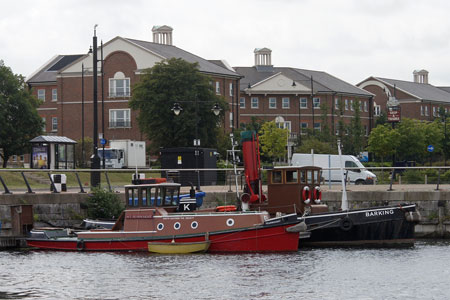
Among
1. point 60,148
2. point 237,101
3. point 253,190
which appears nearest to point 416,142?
point 237,101

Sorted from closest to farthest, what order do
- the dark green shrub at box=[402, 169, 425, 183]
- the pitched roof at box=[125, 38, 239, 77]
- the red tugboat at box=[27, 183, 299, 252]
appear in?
1. the red tugboat at box=[27, 183, 299, 252]
2. the dark green shrub at box=[402, 169, 425, 183]
3. the pitched roof at box=[125, 38, 239, 77]

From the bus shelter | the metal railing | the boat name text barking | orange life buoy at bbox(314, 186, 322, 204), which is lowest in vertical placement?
the boat name text barking

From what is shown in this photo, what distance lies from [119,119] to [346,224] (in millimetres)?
68403

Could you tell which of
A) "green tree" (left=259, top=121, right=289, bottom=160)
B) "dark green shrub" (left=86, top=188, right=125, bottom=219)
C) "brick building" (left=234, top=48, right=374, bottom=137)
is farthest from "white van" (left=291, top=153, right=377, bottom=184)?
"brick building" (left=234, top=48, right=374, bottom=137)

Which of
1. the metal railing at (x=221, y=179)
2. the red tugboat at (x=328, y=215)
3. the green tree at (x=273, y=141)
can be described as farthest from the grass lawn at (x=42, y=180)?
the green tree at (x=273, y=141)

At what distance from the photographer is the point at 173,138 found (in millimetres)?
86688

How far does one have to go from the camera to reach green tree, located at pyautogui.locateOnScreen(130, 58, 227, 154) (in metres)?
85.7

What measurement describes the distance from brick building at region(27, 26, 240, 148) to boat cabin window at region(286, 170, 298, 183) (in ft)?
197

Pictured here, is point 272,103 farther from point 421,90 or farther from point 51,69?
point 421,90

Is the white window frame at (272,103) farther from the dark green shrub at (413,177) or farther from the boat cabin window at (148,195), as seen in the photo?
the boat cabin window at (148,195)

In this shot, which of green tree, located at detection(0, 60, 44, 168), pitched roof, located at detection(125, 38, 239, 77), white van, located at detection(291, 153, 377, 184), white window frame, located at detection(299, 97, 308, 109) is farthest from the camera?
white window frame, located at detection(299, 97, 308, 109)

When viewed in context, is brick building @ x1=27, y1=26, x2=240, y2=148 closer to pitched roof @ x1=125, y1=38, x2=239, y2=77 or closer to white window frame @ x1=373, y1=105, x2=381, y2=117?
pitched roof @ x1=125, y1=38, x2=239, y2=77

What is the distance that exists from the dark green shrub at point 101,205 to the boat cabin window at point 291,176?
27.5 ft

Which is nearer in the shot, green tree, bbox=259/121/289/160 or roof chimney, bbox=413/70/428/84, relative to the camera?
green tree, bbox=259/121/289/160
